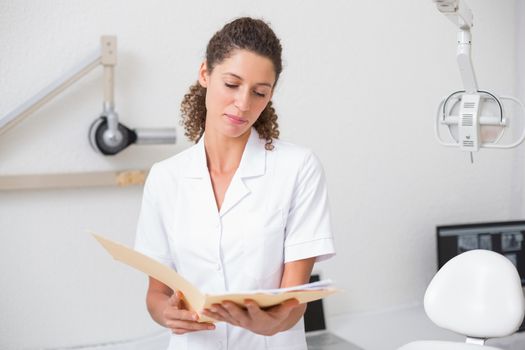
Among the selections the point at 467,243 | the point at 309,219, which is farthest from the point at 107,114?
the point at 467,243

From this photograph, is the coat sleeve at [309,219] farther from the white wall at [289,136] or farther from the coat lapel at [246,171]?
the white wall at [289,136]

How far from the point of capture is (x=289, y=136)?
249 cm

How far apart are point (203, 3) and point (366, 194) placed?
99 cm

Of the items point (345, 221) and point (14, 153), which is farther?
point (345, 221)

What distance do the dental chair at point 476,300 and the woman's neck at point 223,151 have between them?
0.74 m

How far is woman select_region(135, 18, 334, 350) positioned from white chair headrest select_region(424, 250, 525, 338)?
61 cm

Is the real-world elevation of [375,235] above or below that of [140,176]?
below

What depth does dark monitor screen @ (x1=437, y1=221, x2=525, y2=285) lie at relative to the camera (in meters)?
2.71

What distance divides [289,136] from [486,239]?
3.15 feet

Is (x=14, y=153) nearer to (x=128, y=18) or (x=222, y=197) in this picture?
(x=128, y=18)

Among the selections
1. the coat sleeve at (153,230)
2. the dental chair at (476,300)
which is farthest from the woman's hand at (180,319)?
the dental chair at (476,300)

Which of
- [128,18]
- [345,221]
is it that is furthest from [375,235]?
[128,18]

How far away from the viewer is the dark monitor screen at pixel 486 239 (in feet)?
8.90

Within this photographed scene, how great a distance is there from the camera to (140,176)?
212 cm
